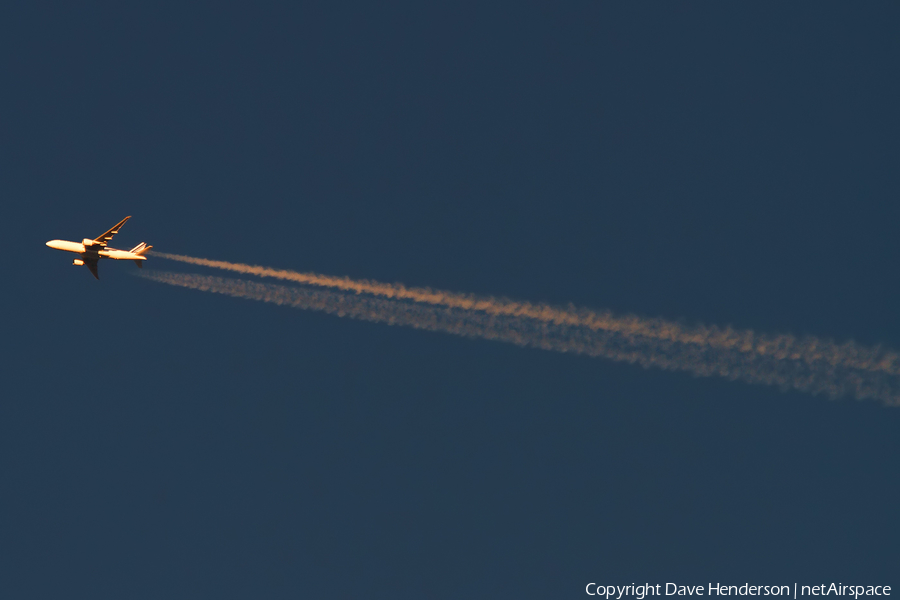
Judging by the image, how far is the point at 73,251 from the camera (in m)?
65.8

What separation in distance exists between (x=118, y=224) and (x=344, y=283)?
70.8 ft

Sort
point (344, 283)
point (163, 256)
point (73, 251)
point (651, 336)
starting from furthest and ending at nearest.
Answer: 1. point (73, 251)
2. point (163, 256)
3. point (344, 283)
4. point (651, 336)

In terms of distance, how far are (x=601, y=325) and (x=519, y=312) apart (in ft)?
18.1

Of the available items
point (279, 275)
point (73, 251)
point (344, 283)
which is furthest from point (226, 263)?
point (73, 251)

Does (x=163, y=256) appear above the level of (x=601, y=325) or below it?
above

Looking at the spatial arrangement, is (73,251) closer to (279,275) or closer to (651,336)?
(279,275)

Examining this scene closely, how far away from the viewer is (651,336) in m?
44.8

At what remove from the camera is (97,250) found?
65.0 m

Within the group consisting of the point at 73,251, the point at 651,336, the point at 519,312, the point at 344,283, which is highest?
the point at 73,251

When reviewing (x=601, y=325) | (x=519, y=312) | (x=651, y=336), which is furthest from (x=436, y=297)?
(x=651, y=336)

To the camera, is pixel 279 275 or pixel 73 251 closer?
pixel 279 275

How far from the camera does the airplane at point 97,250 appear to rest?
64.2m

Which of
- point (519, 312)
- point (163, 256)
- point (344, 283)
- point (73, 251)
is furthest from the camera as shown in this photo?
point (73, 251)

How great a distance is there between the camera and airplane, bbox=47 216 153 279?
64188 millimetres
